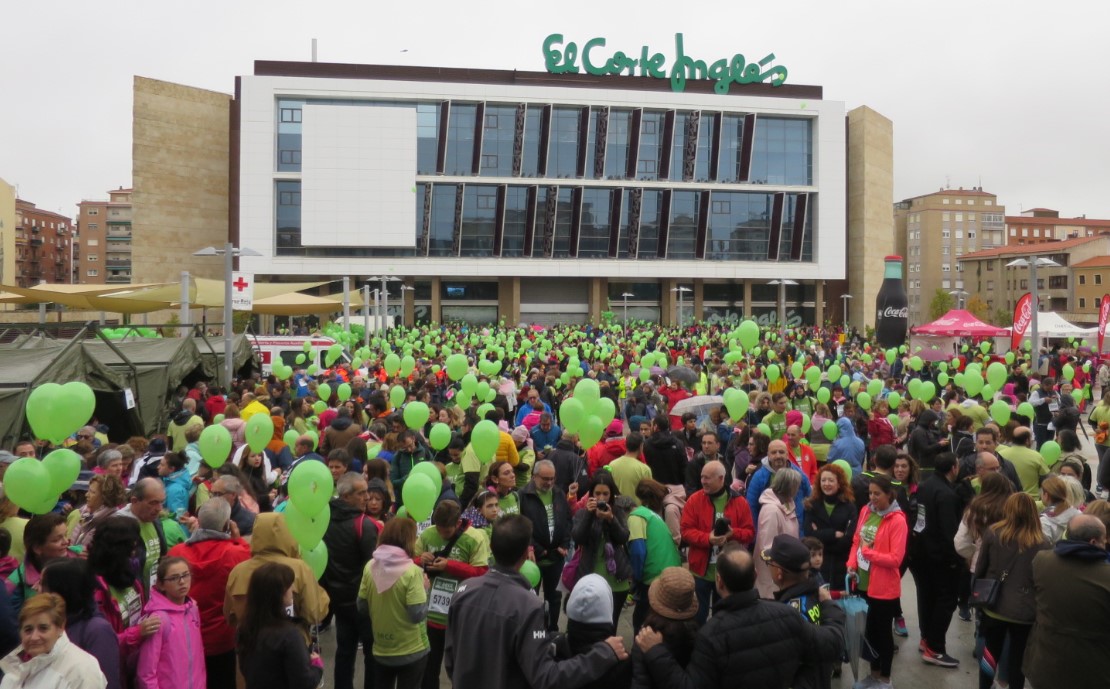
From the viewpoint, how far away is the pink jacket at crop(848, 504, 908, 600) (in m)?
5.20

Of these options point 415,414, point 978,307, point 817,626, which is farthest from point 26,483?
point 978,307

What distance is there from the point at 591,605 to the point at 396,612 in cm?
143

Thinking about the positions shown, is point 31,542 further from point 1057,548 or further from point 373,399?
point 373,399

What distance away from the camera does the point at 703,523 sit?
5551mm

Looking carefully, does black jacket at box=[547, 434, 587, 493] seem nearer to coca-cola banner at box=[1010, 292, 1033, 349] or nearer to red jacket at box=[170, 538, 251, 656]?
red jacket at box=[170, 538, 251, 656]

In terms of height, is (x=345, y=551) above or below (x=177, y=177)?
below

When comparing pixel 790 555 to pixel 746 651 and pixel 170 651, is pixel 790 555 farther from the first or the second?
pixel 170 651

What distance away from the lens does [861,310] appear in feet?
202

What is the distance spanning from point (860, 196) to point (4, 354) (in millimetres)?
58251

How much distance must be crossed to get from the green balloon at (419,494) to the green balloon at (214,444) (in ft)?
7.67

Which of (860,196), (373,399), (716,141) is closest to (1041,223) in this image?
(860,196)

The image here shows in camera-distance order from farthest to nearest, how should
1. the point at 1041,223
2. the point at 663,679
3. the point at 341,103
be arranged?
the point at 1041,223, the point at 341,103, the point at 663,679

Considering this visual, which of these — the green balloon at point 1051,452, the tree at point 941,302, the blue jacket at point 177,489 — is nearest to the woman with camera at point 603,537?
the blue jacket at point 177,489

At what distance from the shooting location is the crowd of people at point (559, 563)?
134 inches
